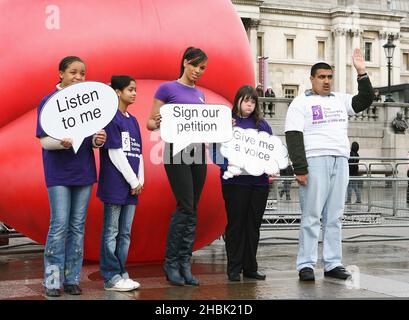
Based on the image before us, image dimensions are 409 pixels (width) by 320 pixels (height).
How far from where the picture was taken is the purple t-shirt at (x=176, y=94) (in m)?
6.05

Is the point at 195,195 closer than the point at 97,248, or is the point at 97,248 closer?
the point at 195,195

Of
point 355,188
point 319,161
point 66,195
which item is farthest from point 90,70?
point 355,188

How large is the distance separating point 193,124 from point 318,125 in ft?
3.77

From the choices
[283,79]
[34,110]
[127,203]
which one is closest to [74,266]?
[127,203]

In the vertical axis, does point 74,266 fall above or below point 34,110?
below

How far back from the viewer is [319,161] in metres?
6.37

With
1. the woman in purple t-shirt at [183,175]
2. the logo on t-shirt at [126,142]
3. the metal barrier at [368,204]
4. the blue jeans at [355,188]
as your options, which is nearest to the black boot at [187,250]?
the woman in purple t-shirt at [183,175]

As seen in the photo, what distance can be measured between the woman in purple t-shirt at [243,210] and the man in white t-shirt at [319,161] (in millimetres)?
367

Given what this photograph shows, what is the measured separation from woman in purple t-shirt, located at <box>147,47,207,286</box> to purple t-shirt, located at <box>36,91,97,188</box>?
28.1 inches

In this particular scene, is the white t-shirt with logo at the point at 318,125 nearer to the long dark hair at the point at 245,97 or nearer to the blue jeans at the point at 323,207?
the blue jeans at the point at 323,207

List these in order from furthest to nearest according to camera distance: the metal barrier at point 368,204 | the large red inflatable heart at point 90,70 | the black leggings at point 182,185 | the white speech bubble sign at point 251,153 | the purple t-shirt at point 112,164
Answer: the metal barrier at point 368,204 < the large red inflatable heart at point 90,70 < the white speech bubble sign at point 251,153 < the black leggings at point 182,185 < the purple t-shirt at point 112,164
